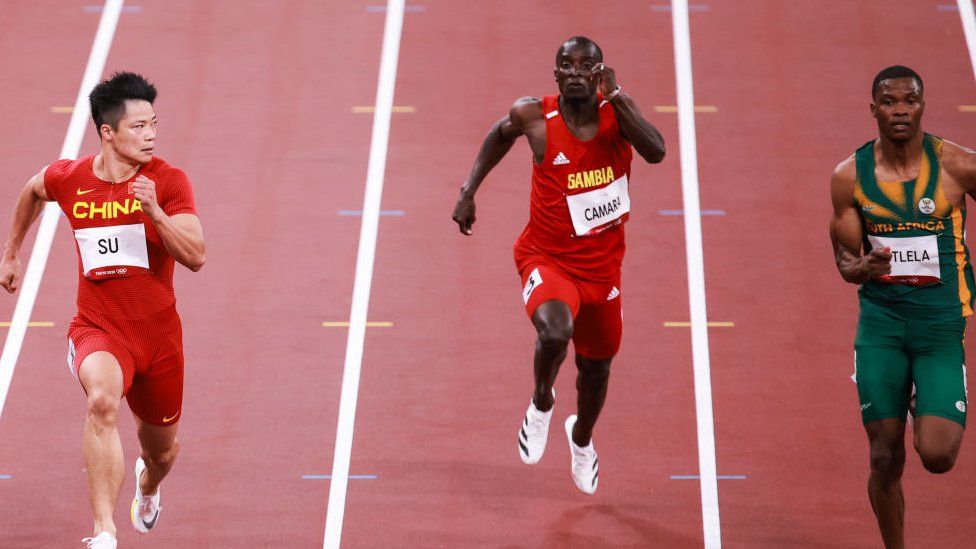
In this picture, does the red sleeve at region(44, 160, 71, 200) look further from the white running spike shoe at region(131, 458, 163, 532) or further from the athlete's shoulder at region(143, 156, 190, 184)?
the white running spike shoe at region(131, 458, 163, 532)

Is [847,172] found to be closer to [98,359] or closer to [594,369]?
[594,369]

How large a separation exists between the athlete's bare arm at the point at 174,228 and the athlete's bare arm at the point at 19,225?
0.56m

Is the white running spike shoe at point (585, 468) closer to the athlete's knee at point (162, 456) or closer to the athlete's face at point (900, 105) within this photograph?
the athlete's knee at point (162, 456)

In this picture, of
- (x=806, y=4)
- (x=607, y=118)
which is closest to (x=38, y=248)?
(x=607, y=118)

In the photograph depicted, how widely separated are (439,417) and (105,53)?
442 centimetres

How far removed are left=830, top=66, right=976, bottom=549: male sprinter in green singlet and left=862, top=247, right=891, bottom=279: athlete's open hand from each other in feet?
0.18

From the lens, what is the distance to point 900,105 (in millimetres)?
5957

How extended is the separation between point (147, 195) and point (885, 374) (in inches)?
122

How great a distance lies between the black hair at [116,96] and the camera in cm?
618

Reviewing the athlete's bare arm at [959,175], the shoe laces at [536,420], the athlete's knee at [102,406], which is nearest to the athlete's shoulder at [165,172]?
the athlete's knee at [102,406]

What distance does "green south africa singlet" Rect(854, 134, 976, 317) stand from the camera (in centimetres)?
601

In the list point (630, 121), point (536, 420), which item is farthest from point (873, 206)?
point (536, 420)

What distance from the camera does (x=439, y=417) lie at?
316 inches

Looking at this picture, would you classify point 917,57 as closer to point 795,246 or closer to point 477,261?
point 795,246
